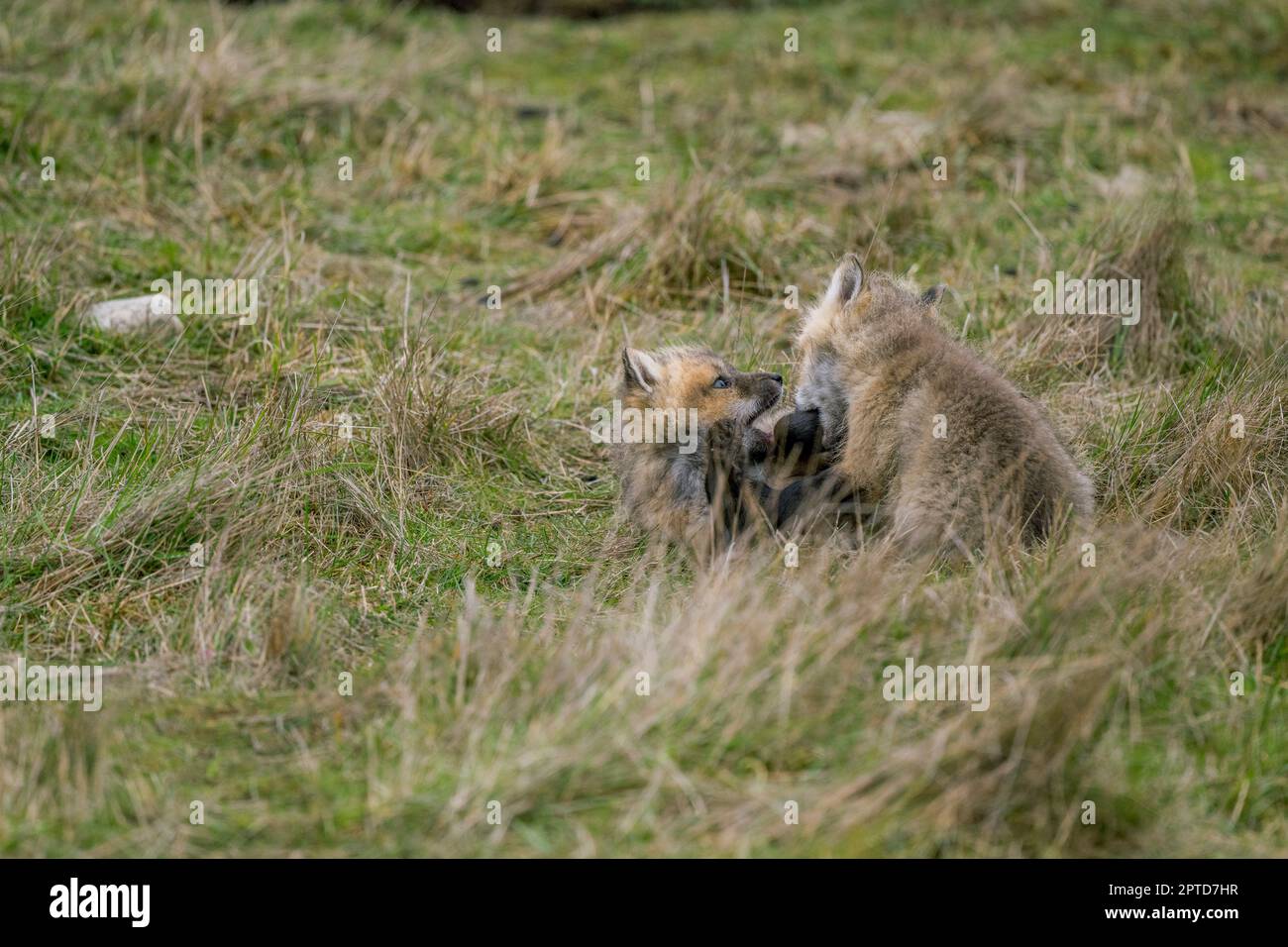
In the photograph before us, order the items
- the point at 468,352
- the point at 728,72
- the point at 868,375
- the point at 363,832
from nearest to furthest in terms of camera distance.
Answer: the point at 363,832 → the point at 868,375 → the point at 468,352 → the point at 728,72

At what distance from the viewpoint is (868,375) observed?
6480 mm

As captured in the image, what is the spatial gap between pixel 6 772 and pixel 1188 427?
5.23m

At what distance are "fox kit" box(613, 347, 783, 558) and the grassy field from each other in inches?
11.1

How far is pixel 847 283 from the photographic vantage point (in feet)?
22.8

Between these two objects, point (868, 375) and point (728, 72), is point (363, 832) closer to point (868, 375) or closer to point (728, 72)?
point (868, 375)

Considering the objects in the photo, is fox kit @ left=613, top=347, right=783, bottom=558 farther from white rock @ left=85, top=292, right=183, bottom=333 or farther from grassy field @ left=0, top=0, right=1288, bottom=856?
white rock @ left=85, top=292, right=183, bottom=333

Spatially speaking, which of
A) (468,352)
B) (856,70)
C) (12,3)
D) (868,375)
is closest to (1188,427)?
(868,375)
